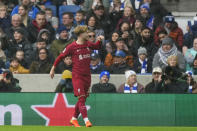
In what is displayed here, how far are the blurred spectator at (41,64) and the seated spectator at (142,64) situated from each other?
6.72ft

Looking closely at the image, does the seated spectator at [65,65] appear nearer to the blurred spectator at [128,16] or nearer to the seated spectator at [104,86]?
the seated spectator at [104,86]

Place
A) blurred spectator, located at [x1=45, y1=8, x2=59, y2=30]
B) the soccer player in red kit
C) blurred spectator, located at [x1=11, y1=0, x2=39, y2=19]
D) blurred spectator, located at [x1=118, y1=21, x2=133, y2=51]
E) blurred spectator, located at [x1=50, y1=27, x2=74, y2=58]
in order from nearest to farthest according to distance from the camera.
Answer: the soccer player in red kit, blurred spectator, located at [x1=50, y1=27, x2=74, y2=58], blurred spectator, located at [x1=118, y1=21, x2=133, y2=51], blurred spectator, located at [x1=45, y1=8, x2=59, y2=30], blurred spectator, located at [x1=11, y1=0, x2=39, y2=19]

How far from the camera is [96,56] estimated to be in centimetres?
1800

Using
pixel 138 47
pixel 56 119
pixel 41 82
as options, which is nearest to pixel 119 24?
pixel 138 47

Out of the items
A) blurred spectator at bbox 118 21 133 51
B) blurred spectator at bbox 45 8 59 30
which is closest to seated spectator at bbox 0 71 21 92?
blurred spectator at bbox 118 21 133 51

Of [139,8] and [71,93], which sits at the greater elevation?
[139,8]

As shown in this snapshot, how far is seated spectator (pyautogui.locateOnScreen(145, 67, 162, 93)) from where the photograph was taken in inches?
658

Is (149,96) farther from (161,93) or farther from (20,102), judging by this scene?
(20,102)

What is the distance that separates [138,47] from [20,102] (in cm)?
378

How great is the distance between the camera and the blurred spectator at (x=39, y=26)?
19.6m

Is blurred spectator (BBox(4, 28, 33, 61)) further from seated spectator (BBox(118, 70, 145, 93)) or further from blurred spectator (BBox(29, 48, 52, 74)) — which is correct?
seated spectator (BBox(118, 70, 145, 93))

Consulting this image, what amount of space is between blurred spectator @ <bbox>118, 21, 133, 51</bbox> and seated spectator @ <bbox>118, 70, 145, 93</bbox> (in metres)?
1.96

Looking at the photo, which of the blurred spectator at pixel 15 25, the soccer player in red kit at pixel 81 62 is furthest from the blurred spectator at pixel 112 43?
the soccer player in red kit at pixel 81 62

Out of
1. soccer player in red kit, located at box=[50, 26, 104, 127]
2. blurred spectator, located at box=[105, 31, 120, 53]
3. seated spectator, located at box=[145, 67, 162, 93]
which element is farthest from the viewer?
blurred spectator, located at box=[105, 31, 120, 53]
